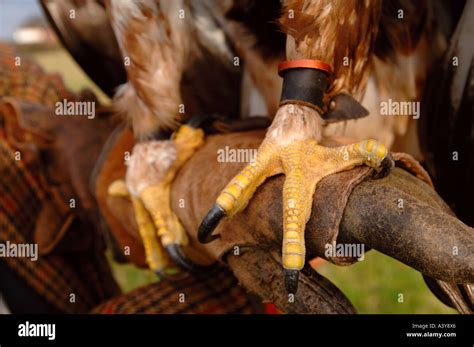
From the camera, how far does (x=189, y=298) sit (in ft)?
4.06

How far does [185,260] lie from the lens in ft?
3.67

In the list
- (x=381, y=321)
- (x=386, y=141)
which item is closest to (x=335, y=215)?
(x=381, y=321)

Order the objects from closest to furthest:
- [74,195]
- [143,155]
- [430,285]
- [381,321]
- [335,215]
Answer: [335,215] < [430,285] < [381,321] < [143,155] < [74,195]

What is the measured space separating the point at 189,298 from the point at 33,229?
0.57 metres

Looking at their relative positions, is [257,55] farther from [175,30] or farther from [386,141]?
[386,141]

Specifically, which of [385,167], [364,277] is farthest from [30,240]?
[364,277]

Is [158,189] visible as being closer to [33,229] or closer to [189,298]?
[189,298]

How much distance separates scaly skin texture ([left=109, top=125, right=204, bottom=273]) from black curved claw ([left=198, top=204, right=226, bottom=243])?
0.22m

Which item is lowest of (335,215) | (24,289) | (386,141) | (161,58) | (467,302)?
(24,289)

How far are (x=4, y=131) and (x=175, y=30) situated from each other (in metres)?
0.65

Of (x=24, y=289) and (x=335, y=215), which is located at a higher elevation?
(x=335, y=215)

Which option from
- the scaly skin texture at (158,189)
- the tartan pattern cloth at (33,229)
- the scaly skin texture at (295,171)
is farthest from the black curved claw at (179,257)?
the tartan pattern cloth at (33,229)

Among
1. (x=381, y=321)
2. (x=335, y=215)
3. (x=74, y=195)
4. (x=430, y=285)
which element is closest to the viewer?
(x=335, y=215)

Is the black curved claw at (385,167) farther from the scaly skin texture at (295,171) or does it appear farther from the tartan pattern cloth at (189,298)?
the tartan pattern cloth at (189,298)
